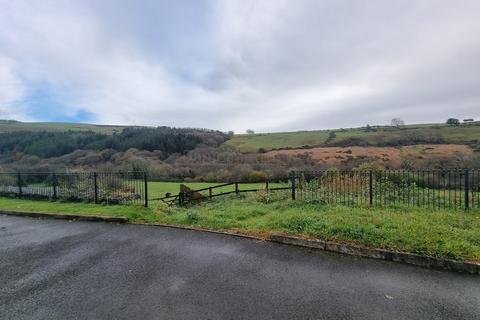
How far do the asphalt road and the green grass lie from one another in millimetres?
688

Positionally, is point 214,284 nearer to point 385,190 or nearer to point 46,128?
point 385,190

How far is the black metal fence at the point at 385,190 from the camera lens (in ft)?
28.5

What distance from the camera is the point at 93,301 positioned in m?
3.46

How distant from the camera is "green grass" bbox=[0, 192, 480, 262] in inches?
201

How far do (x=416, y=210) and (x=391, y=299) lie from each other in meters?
5.56

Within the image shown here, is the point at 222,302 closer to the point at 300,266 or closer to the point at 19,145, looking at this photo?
the point at 300,266

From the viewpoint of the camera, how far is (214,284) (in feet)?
12.8

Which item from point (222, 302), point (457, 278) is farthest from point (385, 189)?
point (222, 302)

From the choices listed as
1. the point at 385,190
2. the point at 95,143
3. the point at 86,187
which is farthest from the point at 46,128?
the point at 385,190

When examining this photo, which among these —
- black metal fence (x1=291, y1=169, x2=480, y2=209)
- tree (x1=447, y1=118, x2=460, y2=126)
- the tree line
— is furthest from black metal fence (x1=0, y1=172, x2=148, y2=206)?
tree (x1=447, y1=118, x2=460, y2=126)

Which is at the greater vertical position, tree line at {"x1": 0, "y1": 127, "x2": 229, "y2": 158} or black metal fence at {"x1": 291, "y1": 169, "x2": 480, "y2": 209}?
tree line at {"x1": 0, "y1": 127, "x2": 229, "y2": 158}

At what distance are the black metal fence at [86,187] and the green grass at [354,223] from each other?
0.75 meters

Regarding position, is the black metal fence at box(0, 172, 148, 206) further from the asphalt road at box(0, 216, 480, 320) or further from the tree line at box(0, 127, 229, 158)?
the tree line at box(0, 127, 229, 158)

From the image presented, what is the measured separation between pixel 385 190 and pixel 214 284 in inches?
379
